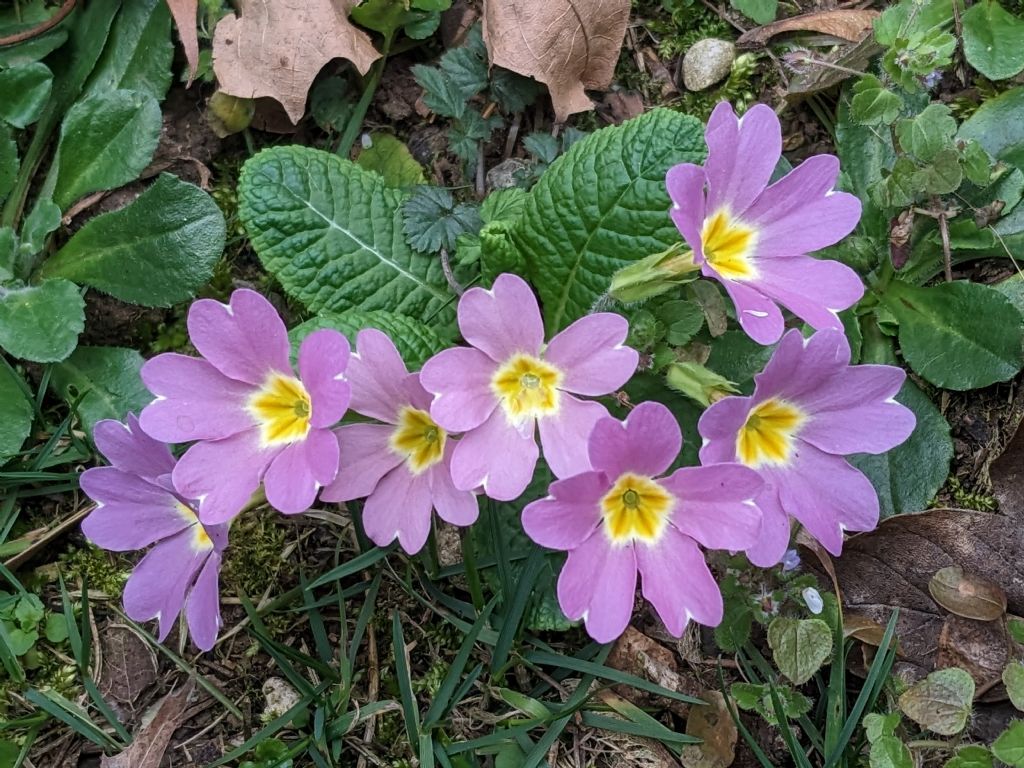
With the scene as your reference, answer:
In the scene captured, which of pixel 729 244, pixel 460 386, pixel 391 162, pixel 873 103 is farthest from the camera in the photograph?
pixel 391 162

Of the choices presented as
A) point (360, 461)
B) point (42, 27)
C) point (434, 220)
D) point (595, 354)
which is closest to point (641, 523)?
point (595, 354)

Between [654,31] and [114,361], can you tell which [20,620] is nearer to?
[114,361]

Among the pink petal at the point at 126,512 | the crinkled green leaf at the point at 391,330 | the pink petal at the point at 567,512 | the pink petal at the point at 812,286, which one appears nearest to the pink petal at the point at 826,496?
the pink petal at the point at 812,286

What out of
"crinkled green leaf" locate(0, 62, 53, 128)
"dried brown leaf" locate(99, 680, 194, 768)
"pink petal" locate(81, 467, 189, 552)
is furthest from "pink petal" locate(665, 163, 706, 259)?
"crinkled green leaf" locate(0, 62, 53, 128)

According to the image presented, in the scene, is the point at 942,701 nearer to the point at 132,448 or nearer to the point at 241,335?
the point at 241,335

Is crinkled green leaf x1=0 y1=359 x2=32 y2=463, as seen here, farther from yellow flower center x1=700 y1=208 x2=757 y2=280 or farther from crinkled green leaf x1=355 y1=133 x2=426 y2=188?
yellow flower center x1=700 y1=208 x2=757 y2=280

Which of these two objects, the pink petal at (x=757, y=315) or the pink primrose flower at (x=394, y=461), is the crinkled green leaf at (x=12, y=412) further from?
the pink petal at (x=757, y=315)
